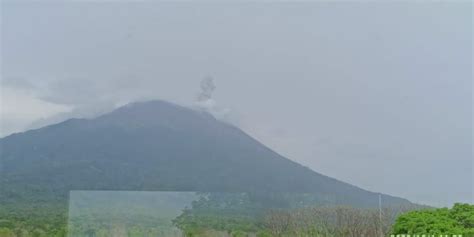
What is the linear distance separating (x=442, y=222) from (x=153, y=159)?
3.60 m

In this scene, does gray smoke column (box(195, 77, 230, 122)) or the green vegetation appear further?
gray smoke column (box(195, 77, 230, 122))

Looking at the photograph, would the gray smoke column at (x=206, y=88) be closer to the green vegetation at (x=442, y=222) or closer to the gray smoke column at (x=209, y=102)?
the gray smoke column at (x=209, y=102)

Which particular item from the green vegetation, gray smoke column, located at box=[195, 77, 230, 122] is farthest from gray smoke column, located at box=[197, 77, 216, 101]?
the green vegetation

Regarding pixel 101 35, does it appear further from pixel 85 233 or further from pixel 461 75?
pixel 461 75

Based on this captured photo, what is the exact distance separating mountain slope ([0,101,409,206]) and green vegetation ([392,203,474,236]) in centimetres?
172

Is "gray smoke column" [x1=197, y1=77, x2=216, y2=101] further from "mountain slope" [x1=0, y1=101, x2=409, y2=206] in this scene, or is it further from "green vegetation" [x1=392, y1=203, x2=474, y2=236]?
"green vegetation" [x1=392, y1=203, x2=474, y2=236]

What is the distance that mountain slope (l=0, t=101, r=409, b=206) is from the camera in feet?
18.6

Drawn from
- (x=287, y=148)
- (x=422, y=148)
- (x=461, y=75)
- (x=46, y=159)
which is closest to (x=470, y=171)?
(x=422, y=148)

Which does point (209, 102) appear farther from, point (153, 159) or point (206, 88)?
point (153, 159)

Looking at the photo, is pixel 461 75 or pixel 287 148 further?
pixel 287 148

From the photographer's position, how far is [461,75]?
18.0 feet

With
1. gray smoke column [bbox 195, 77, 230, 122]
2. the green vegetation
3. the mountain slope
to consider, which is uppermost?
gray smoke column [bbox 195, 77, 230, 122]

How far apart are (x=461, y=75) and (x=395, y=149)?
94 cm

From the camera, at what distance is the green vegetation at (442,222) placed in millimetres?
3289
